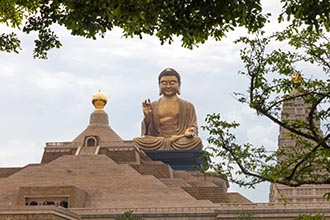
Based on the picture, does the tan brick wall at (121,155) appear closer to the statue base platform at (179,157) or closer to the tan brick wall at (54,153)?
the tan brick wall at (54,153)

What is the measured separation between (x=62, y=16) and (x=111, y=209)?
3535 cm

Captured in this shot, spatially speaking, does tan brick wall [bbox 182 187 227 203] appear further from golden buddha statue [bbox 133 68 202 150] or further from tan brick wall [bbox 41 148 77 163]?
golden buddha statue [bbox 133 68 202 150]

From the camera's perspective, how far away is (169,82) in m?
69.3

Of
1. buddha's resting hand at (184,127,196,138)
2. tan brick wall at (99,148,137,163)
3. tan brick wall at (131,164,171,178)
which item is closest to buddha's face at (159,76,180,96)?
buddha's resting hand at (184,127,196,138)

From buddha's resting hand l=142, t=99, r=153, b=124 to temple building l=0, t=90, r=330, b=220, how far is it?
13119mm

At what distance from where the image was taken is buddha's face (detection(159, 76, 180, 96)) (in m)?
69.3

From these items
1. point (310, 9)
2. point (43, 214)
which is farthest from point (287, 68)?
point (43, 214)

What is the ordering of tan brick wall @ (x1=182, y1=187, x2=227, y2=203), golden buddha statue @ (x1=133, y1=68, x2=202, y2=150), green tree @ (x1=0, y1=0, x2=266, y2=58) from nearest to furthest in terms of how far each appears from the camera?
green tree @ (x1=0, y1=0, x2=266, y2=58) → tan brick wall @ (x1=182, y1=187, x2=227, y2=203) → golden buddha statue @ (x1=133, y1=68, x2=202, y2=150)

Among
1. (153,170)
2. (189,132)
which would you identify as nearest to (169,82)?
(189,132)

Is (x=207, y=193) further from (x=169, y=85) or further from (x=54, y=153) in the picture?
(x=169, y=85)

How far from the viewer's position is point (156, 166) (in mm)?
51156

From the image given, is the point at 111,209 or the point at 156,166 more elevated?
the point at 156,166

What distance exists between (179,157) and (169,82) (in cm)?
823

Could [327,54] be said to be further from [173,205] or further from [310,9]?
[173,205]
